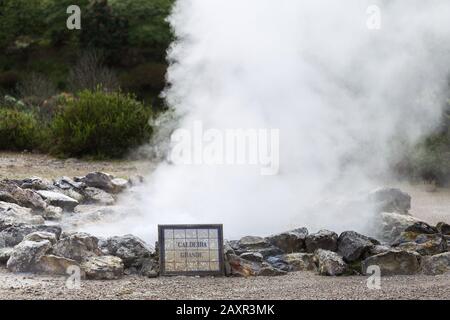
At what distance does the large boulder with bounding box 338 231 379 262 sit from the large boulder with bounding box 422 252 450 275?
0.50m

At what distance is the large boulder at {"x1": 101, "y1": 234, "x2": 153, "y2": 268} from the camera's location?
7062 mm

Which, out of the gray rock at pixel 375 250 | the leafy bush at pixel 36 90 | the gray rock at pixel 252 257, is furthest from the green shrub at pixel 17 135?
the gray rock at pixel 375 250

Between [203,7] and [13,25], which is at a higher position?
[13,25]

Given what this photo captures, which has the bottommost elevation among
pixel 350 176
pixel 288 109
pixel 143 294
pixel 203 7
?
pixel 143 294

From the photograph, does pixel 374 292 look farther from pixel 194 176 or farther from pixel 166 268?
pixel 194 176

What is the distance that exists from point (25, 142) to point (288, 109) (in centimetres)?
863

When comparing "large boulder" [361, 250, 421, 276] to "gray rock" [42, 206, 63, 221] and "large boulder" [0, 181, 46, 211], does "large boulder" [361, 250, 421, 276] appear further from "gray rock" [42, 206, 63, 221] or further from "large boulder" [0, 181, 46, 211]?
"large boulder" [0, 181, 46, 211]

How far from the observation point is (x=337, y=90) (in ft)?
32.3

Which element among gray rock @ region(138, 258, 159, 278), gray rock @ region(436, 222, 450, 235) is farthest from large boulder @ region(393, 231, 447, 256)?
gray rock @ region(138, 258, 159, 278)

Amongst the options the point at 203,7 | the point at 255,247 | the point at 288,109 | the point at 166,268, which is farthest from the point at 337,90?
the point at 166,268

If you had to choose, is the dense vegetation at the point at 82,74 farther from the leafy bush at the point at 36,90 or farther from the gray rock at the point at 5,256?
Result: the gray rock at the point at 5,256

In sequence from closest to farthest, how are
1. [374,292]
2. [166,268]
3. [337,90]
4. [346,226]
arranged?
[374,292] < [166,268] < [346,226] < [337,90]

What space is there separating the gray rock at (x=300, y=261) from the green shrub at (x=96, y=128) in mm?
8733

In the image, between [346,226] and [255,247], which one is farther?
[346,226]
